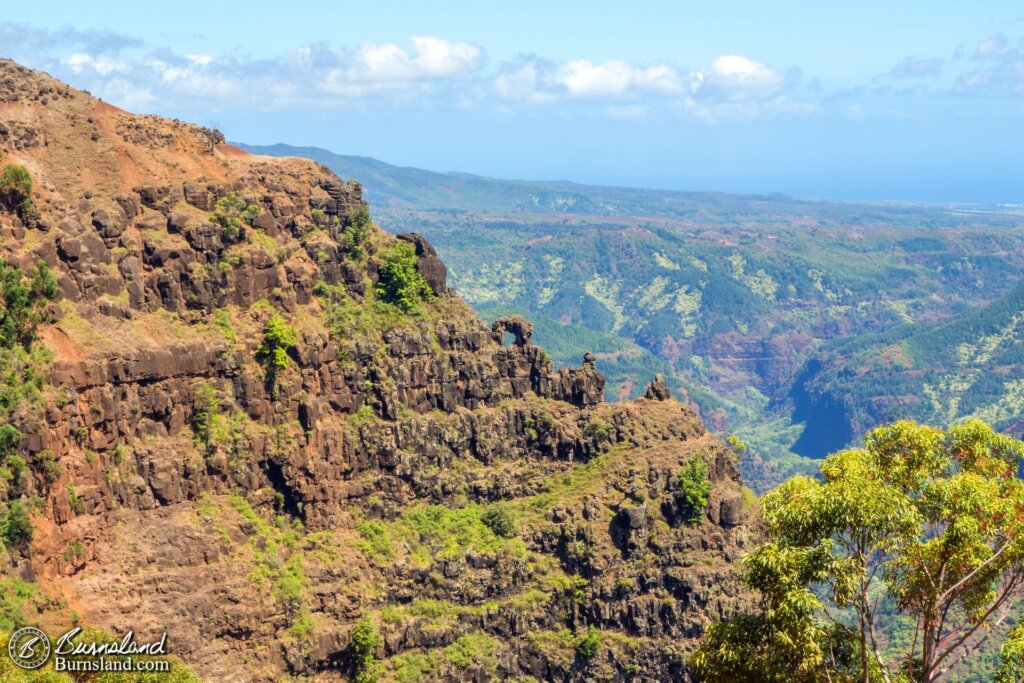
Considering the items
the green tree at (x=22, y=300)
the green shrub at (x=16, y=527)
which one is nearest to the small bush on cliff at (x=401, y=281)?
Answer: the green tree at (x=22, y=300)

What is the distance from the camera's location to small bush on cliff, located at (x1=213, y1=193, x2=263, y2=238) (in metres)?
86.6

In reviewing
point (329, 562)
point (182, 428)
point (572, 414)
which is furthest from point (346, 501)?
point (572, 414)

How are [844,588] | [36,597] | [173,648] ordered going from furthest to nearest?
1. [173,648]
2. [36,597]
3. [844,588]

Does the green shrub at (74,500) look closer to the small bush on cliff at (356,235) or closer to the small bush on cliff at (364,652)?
the small bush on cliff at (364,652)

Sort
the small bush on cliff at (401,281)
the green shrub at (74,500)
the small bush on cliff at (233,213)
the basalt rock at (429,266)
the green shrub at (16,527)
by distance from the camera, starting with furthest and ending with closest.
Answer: the basalt rock at (429,266) → the small bush on cliff at (401,281) → the small bush on cliff at (233,213) → the green shrub at (74,500) → the green shrub at (16,527)

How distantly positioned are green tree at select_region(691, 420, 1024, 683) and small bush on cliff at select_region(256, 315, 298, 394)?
4778cm

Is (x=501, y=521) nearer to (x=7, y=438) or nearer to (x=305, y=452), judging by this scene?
(x=305, y=452)

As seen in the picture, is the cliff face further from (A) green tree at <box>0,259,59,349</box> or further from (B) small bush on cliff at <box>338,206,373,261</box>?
(A) green tree at <box>0,259,59,349</box>

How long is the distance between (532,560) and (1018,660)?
51.1m

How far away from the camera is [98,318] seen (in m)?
77.7

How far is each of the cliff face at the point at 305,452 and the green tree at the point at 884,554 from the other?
139 ft

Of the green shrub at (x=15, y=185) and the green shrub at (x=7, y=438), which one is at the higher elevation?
the green shrub at (x=15, y=185)

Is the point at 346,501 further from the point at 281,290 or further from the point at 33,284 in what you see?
the point at 33,284

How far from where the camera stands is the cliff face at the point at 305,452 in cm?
7506
